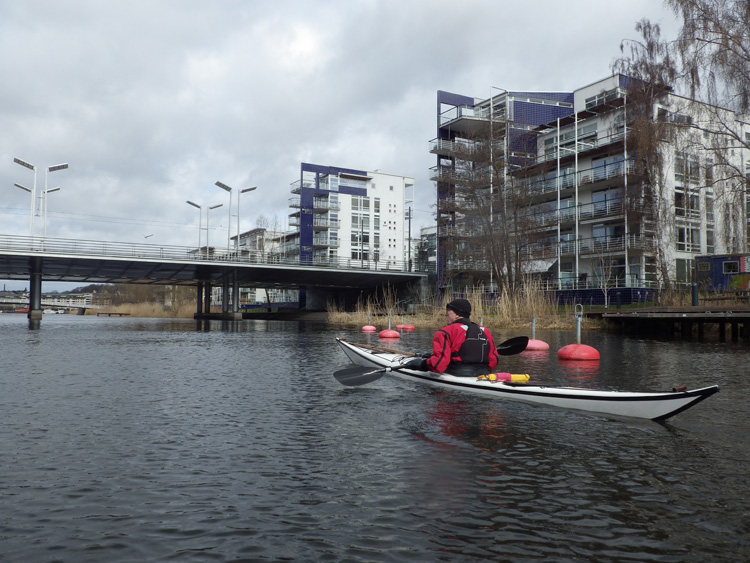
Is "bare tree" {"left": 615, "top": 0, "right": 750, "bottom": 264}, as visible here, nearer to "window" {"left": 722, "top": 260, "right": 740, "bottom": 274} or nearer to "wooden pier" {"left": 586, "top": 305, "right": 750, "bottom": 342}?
"wooden pier" {"left": 586, "top": 305, "right": 750, "bottom": 342}

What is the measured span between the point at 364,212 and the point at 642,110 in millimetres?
56976

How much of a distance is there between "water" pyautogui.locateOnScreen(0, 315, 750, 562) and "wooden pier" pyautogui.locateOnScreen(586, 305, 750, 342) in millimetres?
12332

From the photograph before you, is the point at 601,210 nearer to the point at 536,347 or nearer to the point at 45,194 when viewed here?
the point at 536,347

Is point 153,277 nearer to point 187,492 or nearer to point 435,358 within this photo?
point 435,358

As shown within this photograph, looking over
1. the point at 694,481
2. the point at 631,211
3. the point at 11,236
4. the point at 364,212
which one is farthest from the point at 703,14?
the point at 364,212

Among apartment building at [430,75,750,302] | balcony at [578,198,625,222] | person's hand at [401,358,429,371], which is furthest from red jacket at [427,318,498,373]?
balcony at [578,198,625,222]

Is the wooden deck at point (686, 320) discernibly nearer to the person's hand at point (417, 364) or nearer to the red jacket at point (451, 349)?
the red jacket at point (451, 349)

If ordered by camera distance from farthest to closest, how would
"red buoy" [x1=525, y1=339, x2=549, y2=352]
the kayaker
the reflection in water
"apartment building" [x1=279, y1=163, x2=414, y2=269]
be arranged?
1. "apartment building" [x1=279, y1=163, x2=414, y2=269]
2. "red buoy" [x1=525, y1=339, x2=549, y2=352]
3. the reflection in water
4. the kayaker

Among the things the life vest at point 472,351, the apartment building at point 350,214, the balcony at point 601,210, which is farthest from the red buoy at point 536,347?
the apartment building at point 350,214

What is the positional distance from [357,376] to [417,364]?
1.02 meters

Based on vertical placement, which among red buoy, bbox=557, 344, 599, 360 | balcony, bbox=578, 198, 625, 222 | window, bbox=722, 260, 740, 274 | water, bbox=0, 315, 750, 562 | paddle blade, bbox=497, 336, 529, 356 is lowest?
water, bbox=0, 315, 750, 562

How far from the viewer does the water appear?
3.74m

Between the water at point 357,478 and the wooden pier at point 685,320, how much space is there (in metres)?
12.3

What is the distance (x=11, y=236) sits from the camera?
38750mm
